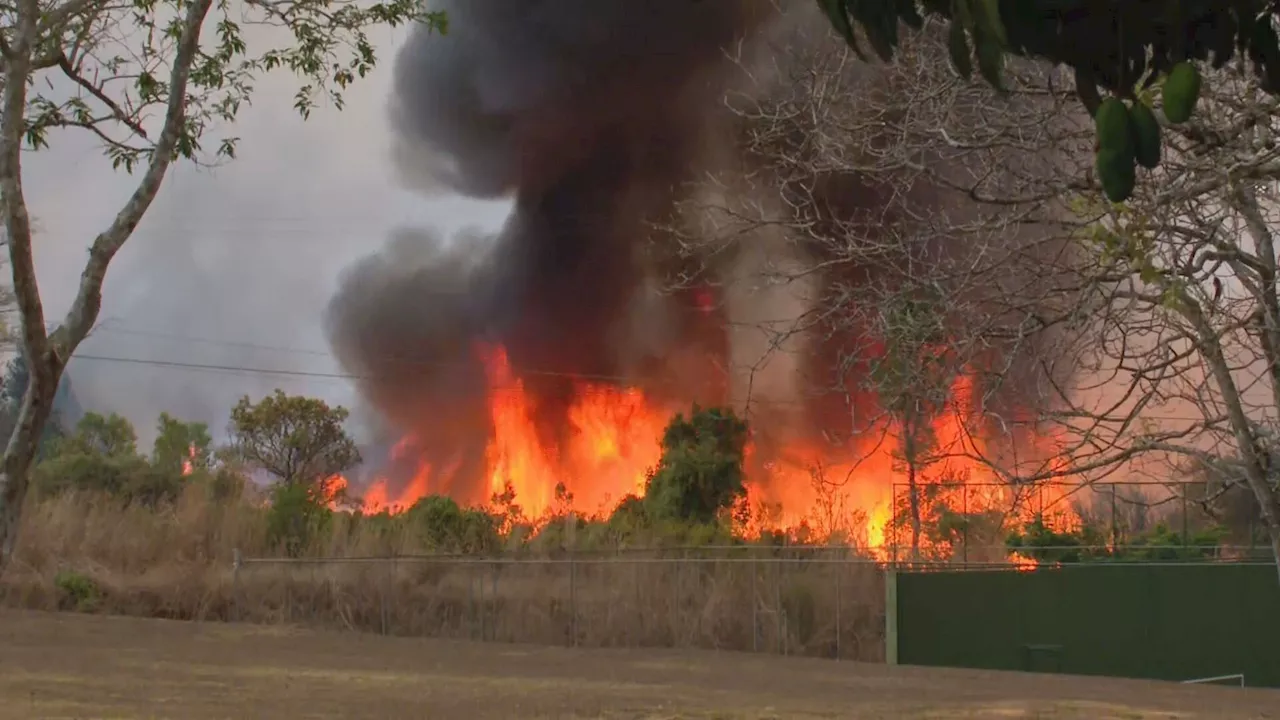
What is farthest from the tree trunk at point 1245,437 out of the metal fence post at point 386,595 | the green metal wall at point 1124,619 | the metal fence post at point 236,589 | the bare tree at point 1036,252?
the metal fence post at point 236,589

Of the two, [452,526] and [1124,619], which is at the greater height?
[452,526]

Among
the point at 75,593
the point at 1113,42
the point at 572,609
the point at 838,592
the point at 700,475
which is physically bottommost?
the point at 75,593

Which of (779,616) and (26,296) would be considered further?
(779,616)

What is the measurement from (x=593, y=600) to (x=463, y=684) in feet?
28.7

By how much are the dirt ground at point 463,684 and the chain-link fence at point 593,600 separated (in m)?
1.54

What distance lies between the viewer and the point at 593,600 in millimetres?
22375

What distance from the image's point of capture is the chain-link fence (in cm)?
2150

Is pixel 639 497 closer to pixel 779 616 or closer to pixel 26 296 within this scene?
pixel 779 616

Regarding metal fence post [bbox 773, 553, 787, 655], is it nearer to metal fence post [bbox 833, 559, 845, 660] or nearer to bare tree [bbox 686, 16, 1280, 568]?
metal fence post [bbox 833, 559, 845, 660]

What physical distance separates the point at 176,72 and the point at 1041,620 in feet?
52.4

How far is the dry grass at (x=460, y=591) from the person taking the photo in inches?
842

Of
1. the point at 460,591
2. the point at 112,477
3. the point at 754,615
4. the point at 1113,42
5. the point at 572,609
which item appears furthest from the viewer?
the point at 112,477

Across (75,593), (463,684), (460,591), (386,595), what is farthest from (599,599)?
(463,684)

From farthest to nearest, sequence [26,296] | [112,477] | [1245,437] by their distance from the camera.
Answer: [112,477], [26,296], [1245,437]
